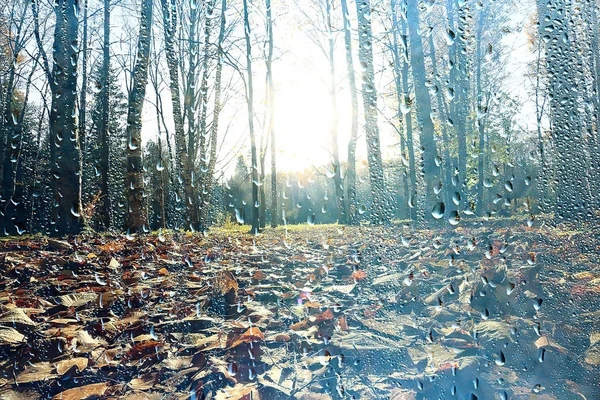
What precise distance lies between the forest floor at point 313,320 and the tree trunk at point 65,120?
0.18 ft

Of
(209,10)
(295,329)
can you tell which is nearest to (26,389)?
(295,329)

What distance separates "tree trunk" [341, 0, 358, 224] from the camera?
2.14 feet

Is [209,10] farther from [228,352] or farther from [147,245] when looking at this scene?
[228,352]

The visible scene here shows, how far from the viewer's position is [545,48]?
1.77ft

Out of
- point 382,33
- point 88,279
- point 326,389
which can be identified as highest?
point 382,33

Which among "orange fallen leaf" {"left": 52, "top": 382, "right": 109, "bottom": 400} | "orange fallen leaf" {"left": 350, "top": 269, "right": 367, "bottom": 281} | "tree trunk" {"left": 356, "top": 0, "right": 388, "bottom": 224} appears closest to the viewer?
"orange fallen leaf" {"left": 52, "top": 382, "right": 109, "bottom": 400}

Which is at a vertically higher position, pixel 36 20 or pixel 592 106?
pixel 36 20

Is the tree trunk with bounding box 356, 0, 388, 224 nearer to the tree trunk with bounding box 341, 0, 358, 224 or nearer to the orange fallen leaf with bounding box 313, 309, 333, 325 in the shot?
the tree trunk with bounding box 341, 0, 358, 224

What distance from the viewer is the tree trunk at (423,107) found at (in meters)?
0.52

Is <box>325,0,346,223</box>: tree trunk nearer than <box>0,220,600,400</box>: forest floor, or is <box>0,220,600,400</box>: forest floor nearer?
<box>0,220,600,400</box>: forest floor

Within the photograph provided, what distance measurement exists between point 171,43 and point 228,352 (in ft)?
1.86

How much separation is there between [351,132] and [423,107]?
185 mm

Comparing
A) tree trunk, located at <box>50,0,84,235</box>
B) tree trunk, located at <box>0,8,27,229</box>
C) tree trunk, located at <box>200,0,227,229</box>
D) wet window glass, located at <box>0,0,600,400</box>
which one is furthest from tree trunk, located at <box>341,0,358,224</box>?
tree trunk, located at <box>0,8,27,229</box>

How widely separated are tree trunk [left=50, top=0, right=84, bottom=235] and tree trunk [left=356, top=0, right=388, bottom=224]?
52 cm
